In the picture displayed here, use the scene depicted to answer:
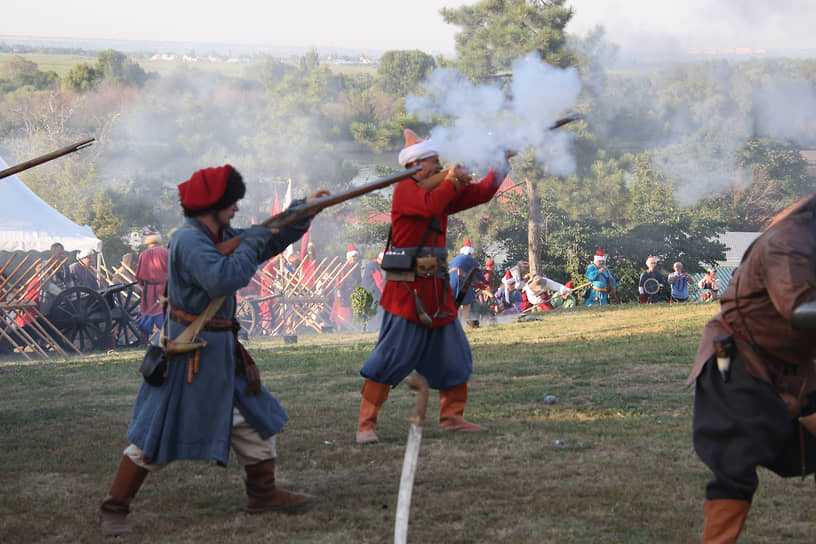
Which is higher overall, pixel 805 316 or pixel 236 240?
pixel 236 240

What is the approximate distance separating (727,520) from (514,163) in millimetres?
Result: 18347

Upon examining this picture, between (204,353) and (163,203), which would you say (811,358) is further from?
(163,203)

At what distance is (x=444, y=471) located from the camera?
Result: 18.1ft

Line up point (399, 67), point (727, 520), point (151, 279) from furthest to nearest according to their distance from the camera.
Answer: point (399, 67)
point (151, 279)
point (727, 520)

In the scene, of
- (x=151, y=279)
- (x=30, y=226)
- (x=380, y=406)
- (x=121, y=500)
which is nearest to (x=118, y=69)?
(x=30, y=226)

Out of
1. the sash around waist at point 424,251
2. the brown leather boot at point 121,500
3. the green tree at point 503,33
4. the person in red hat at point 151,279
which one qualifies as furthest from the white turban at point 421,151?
the green tree at point 503,33

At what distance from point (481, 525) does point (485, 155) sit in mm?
2382

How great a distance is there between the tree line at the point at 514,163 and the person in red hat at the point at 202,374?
511 inches

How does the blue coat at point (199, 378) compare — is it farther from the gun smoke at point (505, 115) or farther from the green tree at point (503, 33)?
Answer: the green tree at point (503, 33)

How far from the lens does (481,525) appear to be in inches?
178

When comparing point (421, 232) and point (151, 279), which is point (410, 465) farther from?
point (151, 279)

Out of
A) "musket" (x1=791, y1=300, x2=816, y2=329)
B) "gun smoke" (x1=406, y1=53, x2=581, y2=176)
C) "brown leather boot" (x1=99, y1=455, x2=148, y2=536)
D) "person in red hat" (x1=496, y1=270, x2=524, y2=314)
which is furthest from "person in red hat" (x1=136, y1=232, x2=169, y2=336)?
"musket" (x1=791, y1=300, x2=816, y2=329)

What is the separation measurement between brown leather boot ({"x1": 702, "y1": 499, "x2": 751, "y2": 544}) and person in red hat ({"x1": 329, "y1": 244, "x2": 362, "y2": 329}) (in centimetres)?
1740

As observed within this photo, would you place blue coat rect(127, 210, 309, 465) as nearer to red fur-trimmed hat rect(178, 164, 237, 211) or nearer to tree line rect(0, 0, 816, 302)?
red fur-trimmed hat rect(178, 164, 237, 211)
